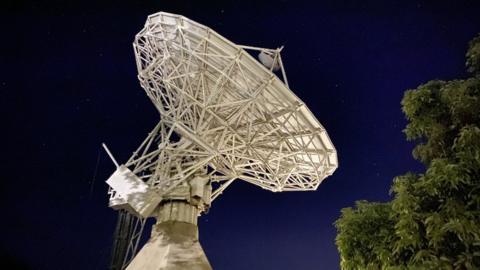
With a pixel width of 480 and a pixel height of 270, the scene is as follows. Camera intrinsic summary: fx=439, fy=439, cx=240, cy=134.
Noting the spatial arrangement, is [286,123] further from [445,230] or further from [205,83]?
[445,230]

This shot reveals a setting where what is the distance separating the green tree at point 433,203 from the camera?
603cm

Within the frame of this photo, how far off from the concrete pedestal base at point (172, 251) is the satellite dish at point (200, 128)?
38mm

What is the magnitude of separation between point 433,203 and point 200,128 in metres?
10.7

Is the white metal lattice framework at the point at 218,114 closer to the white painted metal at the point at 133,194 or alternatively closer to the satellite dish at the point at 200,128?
the satellite dish at the point at 200,128

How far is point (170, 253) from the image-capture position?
14.7m

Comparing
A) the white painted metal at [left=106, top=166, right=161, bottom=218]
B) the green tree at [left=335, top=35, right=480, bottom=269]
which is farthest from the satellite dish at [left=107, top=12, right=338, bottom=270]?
the green tree at [left=335, top=35, right=480, bottom=269]

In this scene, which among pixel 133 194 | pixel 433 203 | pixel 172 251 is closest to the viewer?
pixel 433 203

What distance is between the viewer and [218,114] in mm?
16406

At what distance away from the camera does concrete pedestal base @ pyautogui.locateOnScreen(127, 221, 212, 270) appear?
14.4 m

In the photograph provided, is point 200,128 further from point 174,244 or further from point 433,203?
point 433,203

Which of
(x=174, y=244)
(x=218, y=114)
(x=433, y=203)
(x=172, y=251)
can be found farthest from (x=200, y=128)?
(x=433, y=203)

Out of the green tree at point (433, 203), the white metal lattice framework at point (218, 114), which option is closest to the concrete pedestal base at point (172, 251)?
the white metal lattice framework at point (218, 114)

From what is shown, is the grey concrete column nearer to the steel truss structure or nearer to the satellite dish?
the satellite dish

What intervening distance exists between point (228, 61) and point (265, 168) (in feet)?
18.2
